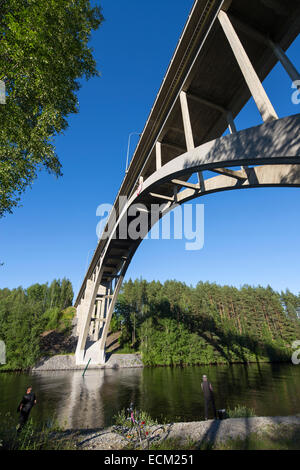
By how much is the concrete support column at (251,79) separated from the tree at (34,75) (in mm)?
5100

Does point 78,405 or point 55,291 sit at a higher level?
point 55,291

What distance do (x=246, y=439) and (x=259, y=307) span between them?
155ft

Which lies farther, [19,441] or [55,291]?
[55,291]

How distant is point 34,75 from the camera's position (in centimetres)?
639

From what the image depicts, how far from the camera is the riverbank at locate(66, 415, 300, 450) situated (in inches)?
175

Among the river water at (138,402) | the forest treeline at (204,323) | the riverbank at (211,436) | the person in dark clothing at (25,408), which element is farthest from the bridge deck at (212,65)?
the forest treeline at (204,323)

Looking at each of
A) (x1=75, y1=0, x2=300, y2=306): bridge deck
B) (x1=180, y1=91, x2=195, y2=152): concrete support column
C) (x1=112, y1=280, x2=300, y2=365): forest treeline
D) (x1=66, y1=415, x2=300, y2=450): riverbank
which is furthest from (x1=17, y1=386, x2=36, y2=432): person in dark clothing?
(x1=112, y1=280, x2=300, y2=365): forest treeline

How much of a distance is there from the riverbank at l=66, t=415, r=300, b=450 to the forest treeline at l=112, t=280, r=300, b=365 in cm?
3054

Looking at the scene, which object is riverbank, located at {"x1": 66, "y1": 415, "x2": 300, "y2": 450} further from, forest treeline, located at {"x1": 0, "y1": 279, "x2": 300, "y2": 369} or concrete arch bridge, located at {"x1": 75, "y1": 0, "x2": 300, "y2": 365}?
forest treeline, located at {"x1": 0, "y1": 279, "x2": 300, "y2": 369}

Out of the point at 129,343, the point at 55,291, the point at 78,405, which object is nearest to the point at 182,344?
the point at 129,343

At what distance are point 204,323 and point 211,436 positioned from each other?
3993 centimetres

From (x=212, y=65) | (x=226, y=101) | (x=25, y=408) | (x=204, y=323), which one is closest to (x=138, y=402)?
(x=25, y=408)

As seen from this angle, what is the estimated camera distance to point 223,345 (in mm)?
38219
